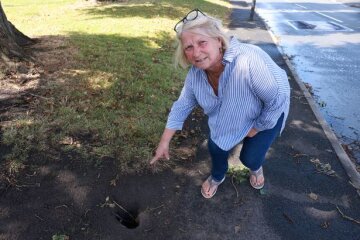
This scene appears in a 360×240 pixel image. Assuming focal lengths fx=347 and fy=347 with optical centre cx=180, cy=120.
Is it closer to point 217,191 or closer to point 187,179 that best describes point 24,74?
point 187,179

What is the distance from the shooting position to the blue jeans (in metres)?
3.05

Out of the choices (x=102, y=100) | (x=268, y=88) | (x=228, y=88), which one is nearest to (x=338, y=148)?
(x=268, y=88)

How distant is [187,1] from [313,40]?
9156mm

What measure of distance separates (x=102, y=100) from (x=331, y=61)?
287 inches

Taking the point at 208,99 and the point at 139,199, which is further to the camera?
the point at 139,199

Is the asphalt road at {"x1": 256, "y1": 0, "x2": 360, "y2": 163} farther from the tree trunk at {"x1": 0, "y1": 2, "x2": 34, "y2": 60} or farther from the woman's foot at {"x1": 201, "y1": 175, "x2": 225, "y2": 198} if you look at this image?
the tree trunk at {"x1": 0, "y1": 2, "x2": 34, "y2": 60}

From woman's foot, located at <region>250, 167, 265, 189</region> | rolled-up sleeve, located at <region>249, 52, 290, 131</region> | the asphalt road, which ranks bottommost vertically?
the asphalt road

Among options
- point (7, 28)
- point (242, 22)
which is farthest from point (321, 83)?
point (242, 22)

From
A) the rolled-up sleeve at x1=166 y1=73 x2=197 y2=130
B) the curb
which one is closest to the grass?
the rolled-up sleeve at x1=166 y1=73 x2=197 y2=130

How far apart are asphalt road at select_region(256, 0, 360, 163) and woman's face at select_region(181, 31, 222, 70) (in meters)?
3.41

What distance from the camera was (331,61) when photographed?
1001 centimetres

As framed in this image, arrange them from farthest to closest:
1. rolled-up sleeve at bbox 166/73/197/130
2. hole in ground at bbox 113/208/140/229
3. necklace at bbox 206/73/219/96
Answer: hole in ground at bbox 113/208/140/229 < rolled-up sleeve at bbox 166/73/197/130 < necklace at bbox 206/73/219/96

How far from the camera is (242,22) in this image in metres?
16.7

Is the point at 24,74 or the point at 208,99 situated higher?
the point at 208,99
